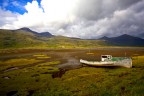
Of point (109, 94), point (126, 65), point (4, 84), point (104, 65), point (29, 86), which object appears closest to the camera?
point (109, 94)

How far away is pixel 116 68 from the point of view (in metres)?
44.5

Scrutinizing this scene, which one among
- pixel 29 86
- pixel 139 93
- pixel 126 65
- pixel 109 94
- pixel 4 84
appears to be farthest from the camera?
pixel 126 65

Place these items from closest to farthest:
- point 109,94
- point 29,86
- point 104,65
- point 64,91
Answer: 1. point 109,94
2. point 64,91
3. point 29,86
4. point 104,65

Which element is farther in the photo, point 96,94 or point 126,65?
point 126,65

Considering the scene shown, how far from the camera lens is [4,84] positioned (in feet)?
105

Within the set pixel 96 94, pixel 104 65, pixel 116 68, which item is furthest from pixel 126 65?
pixel 96 94

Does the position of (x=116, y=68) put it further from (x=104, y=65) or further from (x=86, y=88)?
(x=86, y=88)

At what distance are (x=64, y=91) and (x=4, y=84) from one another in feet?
47.2

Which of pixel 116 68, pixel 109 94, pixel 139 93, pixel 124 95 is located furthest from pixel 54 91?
pixel 116 68

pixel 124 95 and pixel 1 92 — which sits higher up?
pixel 124 95

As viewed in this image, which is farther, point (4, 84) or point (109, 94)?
point (4, 84)

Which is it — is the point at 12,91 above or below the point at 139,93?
below

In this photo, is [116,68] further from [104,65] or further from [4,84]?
[4,84]

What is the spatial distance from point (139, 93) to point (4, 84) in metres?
25.3
